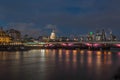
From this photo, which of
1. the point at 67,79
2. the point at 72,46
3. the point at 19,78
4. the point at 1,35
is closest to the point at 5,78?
the point at 19,78

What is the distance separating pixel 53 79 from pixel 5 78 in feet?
13.8

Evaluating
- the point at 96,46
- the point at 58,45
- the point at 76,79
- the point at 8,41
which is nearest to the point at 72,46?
the point at 58,45

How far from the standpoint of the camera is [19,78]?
22.8 meters

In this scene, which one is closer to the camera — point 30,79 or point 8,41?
point 30,79

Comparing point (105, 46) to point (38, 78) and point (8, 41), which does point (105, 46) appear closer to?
point (8, 41)

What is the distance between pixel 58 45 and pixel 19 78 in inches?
5084

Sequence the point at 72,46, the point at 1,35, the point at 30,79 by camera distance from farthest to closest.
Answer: the point at 72,46
the point at 1,35
the point at 30,79

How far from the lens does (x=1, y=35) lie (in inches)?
5007

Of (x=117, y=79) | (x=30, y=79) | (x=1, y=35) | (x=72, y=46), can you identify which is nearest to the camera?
(x=117, y=79)

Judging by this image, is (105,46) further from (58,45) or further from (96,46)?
(58,45)

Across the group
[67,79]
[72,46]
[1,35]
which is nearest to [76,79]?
[67,79]

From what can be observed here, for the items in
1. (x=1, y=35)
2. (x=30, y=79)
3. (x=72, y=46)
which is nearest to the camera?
(x=30, y=79)

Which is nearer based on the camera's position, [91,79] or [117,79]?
[117,79]

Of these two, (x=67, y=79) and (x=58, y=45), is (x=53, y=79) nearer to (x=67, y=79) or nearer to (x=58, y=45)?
(x=67, y=79)
